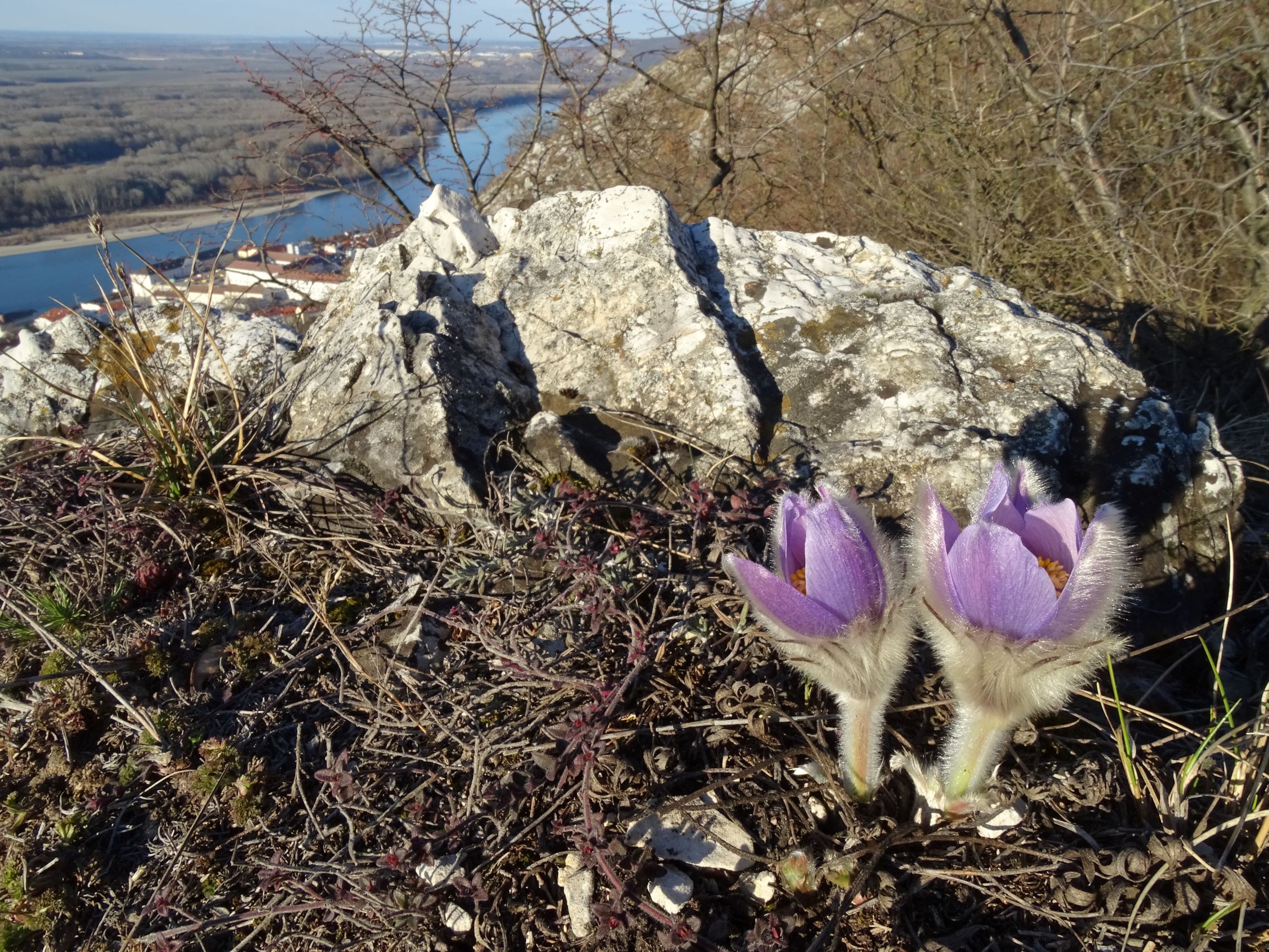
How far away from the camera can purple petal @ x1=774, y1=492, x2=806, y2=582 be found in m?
1.27

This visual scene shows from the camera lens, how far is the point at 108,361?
2902 mm

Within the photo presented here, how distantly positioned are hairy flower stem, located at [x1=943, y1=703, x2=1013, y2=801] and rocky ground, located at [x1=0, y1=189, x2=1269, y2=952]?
0.11 m

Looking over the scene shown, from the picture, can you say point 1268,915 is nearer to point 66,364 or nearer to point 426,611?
point 426,611

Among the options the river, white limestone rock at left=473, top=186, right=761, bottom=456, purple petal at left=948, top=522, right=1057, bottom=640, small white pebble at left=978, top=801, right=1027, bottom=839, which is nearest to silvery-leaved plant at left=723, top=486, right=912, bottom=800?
purple petal at left=948, top=522, right=1057, bottom=640

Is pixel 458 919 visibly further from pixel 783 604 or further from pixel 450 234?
pixel 450 234

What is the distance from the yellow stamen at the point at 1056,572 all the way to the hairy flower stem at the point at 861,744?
0.36 m

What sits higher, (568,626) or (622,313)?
(622,313)

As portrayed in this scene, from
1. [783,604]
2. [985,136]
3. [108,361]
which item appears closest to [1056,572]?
[783,604]

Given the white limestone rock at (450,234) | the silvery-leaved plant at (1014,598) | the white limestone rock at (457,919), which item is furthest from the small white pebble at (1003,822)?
the white limestone rock at (450,234)

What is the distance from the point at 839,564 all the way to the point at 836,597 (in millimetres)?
60

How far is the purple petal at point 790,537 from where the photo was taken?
127 cm

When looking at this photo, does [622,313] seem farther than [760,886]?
Yes

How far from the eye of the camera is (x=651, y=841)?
1.45 metres

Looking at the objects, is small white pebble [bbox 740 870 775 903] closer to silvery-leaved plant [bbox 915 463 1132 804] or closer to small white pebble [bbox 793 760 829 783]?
small white pebble [bbox 793 760 829 783]
